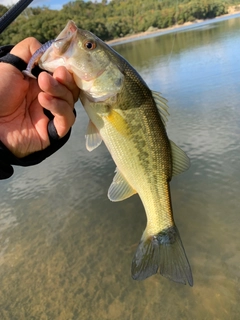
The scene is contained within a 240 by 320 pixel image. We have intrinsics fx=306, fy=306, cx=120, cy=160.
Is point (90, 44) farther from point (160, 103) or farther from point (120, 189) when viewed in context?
point (120, 189)

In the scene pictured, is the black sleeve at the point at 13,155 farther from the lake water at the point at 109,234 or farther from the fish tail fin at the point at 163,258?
the lake water at the point at 109,234

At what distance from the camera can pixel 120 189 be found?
2.19 metres

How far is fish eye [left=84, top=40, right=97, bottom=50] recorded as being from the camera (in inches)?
71.9

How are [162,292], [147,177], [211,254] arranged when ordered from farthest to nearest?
[211,254]
[162,292]
[147,177]

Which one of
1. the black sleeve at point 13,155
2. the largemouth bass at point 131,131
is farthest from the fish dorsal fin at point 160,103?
the black sleeve at point 13,155

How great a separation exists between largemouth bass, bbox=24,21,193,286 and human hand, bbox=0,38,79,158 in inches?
4.9

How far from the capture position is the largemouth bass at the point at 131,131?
5.97ft

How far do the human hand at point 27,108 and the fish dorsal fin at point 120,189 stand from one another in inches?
20.1

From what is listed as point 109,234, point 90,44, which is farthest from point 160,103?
point 109,234

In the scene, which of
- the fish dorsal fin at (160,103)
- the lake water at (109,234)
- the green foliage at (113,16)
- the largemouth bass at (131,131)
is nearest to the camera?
the largemouth bass at (131,131)

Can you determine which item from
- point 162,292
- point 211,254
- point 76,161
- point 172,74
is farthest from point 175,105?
point 162,292

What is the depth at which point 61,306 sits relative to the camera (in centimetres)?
499

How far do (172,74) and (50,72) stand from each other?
13.9m

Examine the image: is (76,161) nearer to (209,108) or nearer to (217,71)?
(209,108)
